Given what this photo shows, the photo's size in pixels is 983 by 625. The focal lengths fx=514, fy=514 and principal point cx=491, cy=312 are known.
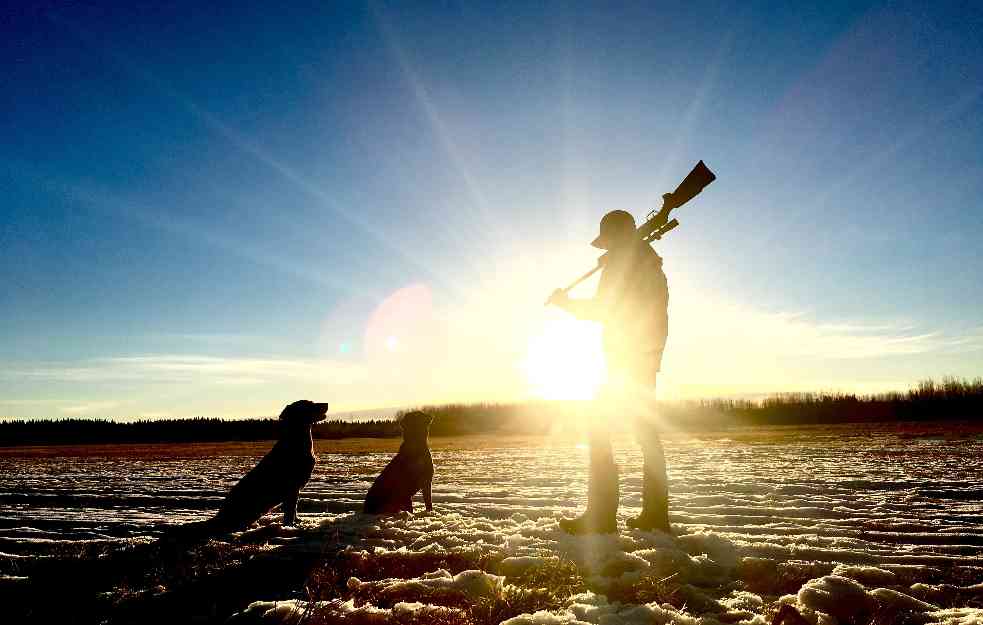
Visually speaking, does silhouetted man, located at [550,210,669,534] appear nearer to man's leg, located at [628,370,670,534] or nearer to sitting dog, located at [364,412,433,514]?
man's leg, located at [628,370,670,534]

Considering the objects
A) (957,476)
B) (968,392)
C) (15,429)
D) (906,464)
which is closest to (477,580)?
(957,476)

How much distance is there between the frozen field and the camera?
9.01 ft

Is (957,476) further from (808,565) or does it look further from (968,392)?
(968,392)

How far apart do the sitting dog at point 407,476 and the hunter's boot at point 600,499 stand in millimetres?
2174

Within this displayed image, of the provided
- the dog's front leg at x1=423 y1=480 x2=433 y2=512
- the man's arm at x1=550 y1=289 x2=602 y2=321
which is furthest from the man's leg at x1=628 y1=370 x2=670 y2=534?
the dog's front leg at x1=423 y1=480 x2=433 y2=512

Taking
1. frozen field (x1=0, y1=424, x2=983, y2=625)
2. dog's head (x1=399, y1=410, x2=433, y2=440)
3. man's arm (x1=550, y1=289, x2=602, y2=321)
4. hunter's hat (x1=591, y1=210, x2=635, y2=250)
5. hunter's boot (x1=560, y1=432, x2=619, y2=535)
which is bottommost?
frozen field (x1=0, y1=424, x2=983, y2=625)

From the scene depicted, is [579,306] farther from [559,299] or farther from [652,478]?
[652,478]

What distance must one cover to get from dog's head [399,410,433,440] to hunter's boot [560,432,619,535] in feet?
8.95

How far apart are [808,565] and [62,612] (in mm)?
4450

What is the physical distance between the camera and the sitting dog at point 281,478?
16.8ft

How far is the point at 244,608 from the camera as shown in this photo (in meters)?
2.84

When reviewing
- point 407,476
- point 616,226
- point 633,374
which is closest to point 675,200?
point 616,226

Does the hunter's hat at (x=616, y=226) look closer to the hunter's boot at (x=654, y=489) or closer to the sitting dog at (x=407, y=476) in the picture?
the hunter's boot at (x=654, y=489)

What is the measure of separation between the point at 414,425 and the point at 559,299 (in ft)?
9.77
